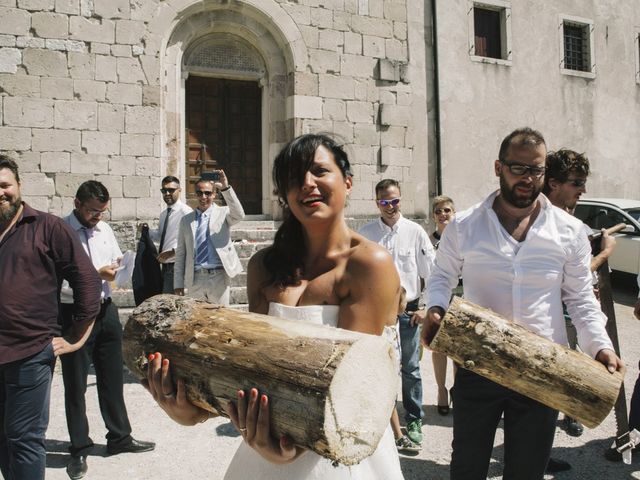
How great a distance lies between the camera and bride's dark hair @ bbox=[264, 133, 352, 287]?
1.82 m

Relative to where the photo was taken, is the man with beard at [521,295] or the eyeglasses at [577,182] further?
the eyeglasses at [577,182]

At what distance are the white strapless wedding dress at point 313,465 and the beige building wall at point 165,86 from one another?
7366 mm

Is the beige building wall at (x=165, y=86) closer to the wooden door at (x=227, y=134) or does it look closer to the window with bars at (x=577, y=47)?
the wooden door at (x=227, y=134)

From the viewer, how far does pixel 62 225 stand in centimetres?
315

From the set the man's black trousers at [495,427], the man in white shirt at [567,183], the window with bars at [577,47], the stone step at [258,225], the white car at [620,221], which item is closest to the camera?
the man's black trousers at [495,427]

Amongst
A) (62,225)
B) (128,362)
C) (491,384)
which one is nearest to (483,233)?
(491,384)

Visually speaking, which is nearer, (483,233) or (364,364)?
(364,364)

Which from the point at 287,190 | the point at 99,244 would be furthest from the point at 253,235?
the point at 287,190

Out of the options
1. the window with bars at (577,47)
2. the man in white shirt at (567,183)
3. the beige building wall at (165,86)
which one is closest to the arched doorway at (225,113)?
the beige building wall at (165,86)

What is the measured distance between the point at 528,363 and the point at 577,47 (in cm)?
1448

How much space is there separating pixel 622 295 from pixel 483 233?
944cm

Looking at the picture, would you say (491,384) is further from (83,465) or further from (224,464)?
(83,465)

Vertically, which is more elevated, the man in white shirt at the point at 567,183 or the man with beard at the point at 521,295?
the man in white shirt at the point at 567,183

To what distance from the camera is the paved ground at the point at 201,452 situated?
376cm
